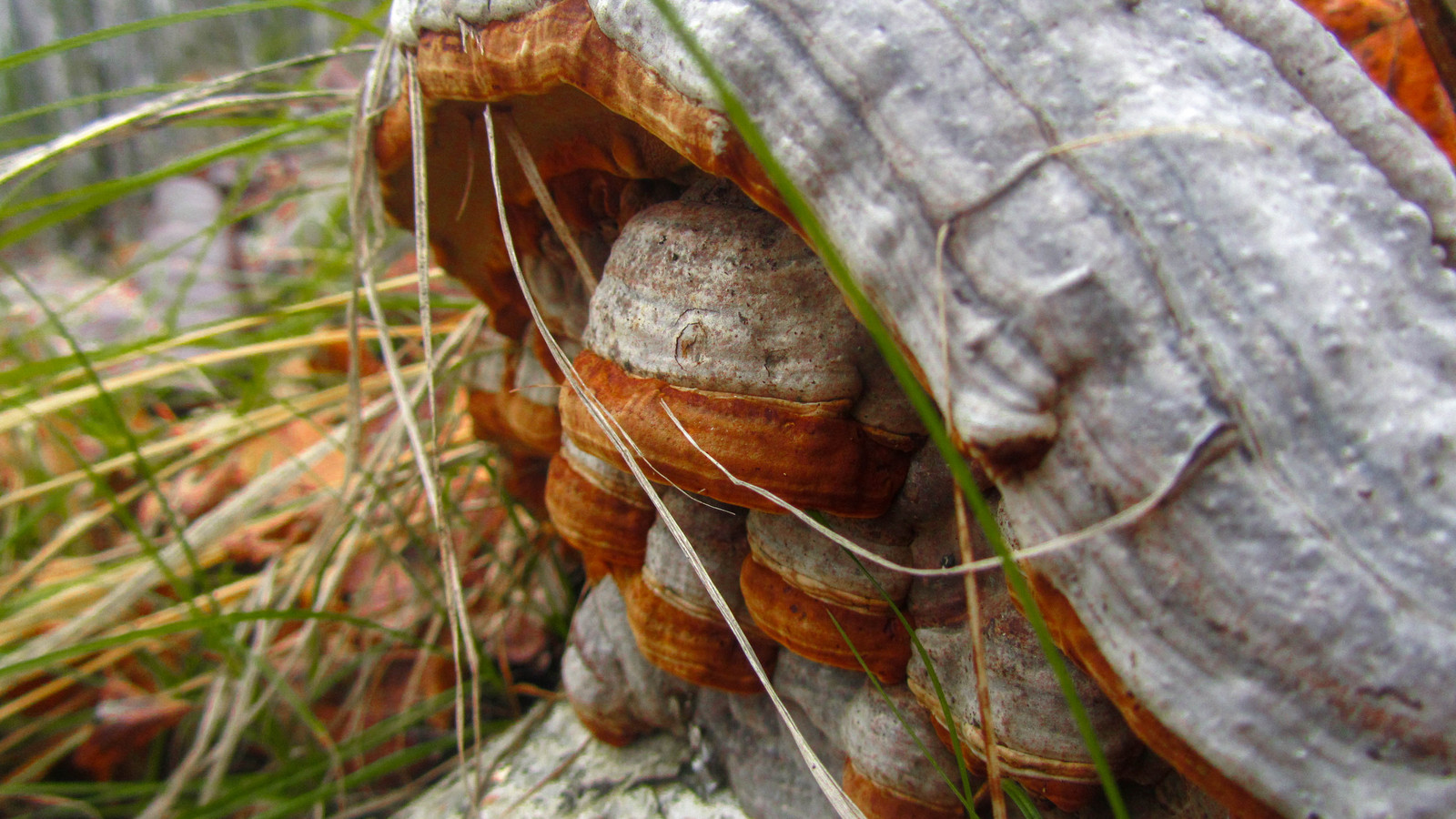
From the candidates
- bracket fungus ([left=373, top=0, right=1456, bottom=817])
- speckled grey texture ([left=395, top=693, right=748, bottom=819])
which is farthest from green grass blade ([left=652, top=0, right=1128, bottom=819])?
speckled grey texture ([left=395, top=693, right=748, bottom=819])

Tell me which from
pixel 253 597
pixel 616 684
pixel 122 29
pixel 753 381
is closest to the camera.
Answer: pixel 753 381

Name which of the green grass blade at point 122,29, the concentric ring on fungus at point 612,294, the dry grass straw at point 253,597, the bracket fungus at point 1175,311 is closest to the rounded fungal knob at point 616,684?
the concentric ring on fungus at point 612,294

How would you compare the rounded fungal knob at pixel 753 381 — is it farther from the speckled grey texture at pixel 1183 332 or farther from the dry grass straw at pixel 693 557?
the speckled grey texture at pixel 1183 332

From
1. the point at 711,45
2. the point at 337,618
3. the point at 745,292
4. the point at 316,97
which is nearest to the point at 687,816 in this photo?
the point at 337,618

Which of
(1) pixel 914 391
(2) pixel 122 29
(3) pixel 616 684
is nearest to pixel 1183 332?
(1) pixel 914 391

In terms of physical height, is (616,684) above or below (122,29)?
below

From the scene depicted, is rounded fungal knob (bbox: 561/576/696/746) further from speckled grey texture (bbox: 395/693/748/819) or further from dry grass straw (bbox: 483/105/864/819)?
dry grass straw (bbox: 483/105/864/819)

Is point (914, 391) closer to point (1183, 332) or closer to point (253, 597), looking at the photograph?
point (1183, 332)

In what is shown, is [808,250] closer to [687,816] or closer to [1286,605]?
[1286,605]
